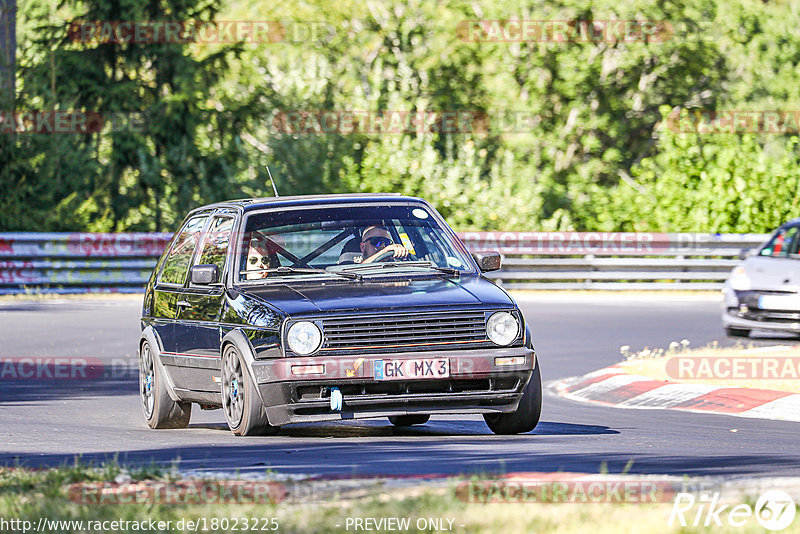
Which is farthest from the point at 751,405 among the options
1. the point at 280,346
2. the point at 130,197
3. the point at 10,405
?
the point at 130,197

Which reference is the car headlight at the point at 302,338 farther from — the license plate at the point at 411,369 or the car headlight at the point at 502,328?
the car headlight at the point at 502,328

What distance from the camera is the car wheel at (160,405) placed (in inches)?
443

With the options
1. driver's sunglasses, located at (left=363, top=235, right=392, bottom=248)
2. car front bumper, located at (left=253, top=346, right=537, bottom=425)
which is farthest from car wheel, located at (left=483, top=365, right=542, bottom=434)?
driver's sunglasses, located at (left=363, top=235, right=392, bottom=248)

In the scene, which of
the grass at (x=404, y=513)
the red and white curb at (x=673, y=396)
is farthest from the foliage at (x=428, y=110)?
the grass at (x=404, y=513)

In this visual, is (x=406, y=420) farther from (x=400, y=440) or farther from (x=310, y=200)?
(x=310, y=200)

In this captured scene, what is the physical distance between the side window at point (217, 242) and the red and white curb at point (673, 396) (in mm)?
3964

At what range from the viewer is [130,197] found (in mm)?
35781

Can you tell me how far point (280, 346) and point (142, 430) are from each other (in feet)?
6.75

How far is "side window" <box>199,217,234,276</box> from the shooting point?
35.8 feet

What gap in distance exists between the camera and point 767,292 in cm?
1823

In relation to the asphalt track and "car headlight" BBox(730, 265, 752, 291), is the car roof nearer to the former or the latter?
the asphalt track

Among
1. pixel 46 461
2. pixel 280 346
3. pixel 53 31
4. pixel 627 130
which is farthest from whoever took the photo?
pixel 627 130

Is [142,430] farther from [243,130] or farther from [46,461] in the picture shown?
[243,130]

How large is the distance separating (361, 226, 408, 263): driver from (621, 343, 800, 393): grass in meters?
4.04
